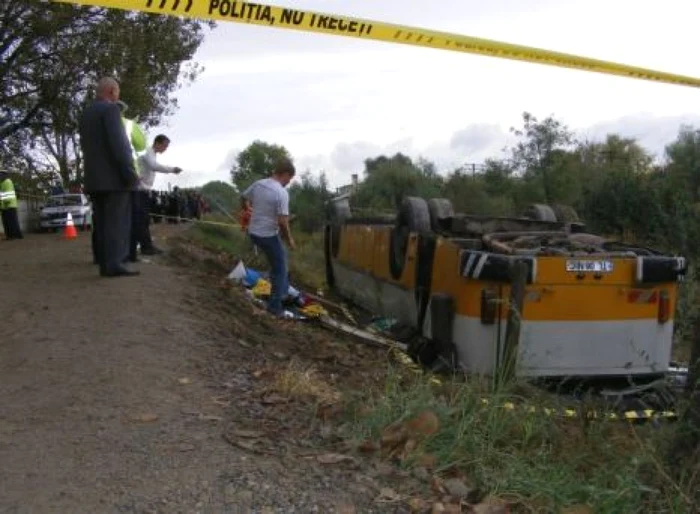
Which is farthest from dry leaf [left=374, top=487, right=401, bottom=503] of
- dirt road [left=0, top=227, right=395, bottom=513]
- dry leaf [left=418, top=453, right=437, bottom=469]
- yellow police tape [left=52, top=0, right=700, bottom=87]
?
yellow police tape [left=52, top=0, right=700, bottom=87]

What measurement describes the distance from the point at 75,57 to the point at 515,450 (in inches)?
781

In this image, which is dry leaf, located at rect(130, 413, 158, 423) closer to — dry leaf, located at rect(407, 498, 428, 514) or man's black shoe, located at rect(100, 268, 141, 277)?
dry leaf, located at rect(407, 498, 428, 514)

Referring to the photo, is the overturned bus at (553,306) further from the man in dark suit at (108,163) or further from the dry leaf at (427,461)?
the man in dark suit at (108,163)

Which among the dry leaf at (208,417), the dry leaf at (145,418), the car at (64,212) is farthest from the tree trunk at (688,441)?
the car at (64,212)

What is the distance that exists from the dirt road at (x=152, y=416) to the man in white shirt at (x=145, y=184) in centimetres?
262

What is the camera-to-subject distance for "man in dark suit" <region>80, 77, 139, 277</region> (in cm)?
789

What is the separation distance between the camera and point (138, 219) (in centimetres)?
1029

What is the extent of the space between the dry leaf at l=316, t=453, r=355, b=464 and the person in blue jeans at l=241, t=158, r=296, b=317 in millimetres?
4903

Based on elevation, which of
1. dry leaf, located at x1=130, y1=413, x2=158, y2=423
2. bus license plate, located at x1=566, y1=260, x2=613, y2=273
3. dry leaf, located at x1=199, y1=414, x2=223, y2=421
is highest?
bus license plate, located at x1=566, y1=260, x2=613, y2=273

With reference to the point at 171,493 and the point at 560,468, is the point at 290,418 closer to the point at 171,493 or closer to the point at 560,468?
the point at 171,493

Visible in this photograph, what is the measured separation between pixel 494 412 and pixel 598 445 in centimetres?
64

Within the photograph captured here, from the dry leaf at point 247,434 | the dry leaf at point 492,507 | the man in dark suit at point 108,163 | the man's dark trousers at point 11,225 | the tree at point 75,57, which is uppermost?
the tree at point 75,57

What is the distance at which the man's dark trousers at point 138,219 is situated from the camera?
10000 millimetres

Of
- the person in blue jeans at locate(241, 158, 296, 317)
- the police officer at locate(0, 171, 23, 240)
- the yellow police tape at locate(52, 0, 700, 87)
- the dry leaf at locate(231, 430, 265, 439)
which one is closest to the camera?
the dry leaf at locate(231, 430, 265, 439)
